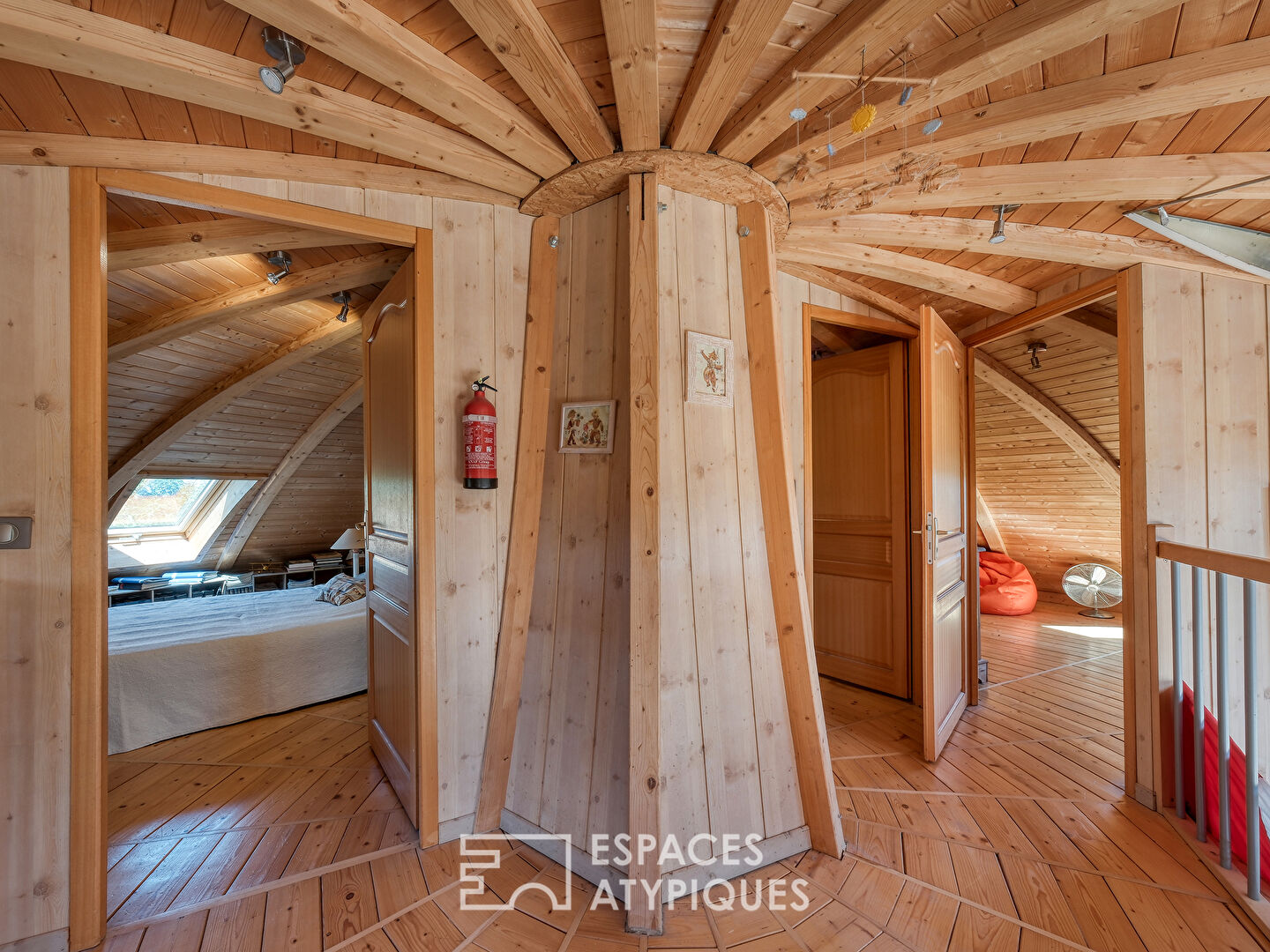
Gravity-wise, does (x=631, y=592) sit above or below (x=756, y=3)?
below

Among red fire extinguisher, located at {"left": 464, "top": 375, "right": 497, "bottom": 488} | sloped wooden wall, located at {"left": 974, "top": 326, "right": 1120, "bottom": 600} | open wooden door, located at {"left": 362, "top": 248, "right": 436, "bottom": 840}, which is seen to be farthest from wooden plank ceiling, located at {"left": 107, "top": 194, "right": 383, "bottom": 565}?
sloped wooden wall, located at {"left": 974, "top": 326, "right": 1120, "bottom": 600}

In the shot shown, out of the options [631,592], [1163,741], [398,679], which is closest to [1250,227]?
[1163,741]

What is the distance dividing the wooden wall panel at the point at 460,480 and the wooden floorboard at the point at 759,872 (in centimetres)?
38

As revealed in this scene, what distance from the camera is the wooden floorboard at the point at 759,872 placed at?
1.52 m

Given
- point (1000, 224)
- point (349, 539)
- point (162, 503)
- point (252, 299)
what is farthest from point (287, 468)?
point (1000, 224)

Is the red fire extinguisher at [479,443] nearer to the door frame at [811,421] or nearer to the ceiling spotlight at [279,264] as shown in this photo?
the ceiling spotlight at [279,264]

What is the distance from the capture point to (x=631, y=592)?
1.66 meters

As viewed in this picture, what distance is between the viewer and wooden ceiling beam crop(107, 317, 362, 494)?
3.47 meters

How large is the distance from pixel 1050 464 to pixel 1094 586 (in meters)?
1.28

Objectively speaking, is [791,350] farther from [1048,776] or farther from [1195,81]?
[1048,776]

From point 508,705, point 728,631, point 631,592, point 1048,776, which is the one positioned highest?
point 631,592

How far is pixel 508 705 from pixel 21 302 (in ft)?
6.08

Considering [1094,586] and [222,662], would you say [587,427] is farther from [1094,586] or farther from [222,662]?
[1094,586]

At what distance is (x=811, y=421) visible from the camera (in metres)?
2.84
